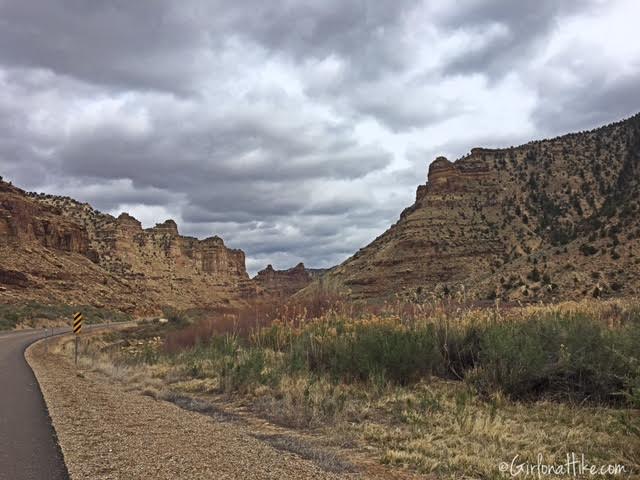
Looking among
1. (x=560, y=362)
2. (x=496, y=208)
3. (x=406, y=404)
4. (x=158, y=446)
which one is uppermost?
(x=496, y=208)

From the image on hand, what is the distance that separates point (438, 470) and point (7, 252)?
7385cm

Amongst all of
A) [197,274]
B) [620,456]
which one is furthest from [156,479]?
[197,274]

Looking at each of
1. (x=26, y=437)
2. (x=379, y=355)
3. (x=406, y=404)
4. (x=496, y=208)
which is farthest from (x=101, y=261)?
(x=406, y=404)

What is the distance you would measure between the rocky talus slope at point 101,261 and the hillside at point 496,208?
73.8 feet

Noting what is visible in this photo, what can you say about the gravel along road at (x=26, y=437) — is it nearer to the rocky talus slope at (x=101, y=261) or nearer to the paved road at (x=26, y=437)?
the paved road at (x=26, y=437)

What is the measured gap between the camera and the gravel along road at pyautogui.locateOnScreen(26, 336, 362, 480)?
6.08 metres

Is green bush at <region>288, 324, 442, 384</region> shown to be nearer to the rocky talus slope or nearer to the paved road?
the paved road

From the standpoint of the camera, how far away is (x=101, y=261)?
96938 millimetres

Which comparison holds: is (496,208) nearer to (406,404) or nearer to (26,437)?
(406,404)

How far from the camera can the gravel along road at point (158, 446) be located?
608cm

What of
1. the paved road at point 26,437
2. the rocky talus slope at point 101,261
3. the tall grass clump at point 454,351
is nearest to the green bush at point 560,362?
the tall grass clump at point 454,351

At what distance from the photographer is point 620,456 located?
638 cm

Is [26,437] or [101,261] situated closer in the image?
[26,437]

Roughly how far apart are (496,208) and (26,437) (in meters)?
71.1
